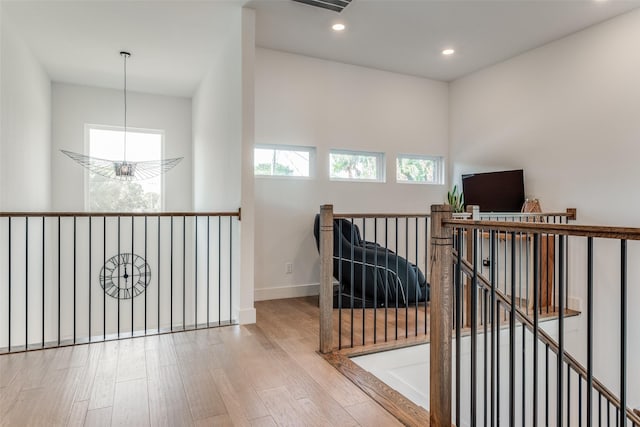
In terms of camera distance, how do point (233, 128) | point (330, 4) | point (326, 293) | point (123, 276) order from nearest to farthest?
point (326, 293), point (330, 4), point (233, 128), point (123, 276)

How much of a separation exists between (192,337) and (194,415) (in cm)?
121

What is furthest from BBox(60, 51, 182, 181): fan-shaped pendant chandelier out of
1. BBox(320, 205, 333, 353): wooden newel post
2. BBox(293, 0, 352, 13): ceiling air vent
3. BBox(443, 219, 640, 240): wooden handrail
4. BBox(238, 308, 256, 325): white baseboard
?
BBox(443, 219, 640, 240): wooden handrail

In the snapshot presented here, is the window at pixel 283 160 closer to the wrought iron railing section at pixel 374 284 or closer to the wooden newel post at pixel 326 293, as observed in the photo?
the wrought iron railing section at pixel 374 284

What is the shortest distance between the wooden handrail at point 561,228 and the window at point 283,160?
3.04m

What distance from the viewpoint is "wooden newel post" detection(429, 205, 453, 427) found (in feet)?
5.78

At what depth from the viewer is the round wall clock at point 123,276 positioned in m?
5.55

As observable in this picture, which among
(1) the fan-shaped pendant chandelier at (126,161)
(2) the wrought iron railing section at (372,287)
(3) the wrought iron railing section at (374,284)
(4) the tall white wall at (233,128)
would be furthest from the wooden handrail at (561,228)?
(1) the fan-shaped pendant chandelier at (126,161)

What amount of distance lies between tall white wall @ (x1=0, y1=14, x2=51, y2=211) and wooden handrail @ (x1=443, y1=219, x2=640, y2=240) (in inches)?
152

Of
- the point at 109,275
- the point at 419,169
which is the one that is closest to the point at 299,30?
the point at 419,169

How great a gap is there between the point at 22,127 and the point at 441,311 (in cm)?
448

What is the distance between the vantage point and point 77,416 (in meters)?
1.92

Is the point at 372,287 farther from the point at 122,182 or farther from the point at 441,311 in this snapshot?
the point at 122,182

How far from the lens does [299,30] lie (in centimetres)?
393

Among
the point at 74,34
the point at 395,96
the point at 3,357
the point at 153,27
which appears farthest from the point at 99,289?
the point at 395,96
